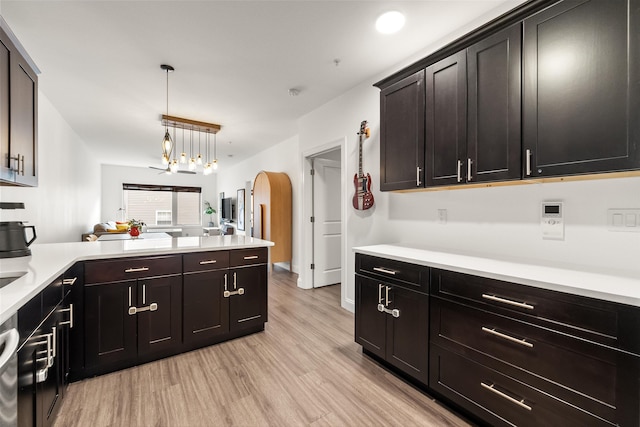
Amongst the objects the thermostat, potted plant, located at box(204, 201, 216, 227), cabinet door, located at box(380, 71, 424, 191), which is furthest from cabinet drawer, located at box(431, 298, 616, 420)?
potted plant, located at box(204, 201, 216, 227)

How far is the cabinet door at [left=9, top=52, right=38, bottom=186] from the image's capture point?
1795mm

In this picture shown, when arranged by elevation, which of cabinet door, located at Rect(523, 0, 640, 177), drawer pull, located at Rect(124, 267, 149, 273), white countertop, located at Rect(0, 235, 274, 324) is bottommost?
drawer pull, located at Rect(124, 267, 149, 273)

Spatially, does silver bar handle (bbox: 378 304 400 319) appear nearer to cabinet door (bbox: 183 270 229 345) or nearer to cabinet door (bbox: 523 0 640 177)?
cabinet door (bbox: 523 0 640 177)

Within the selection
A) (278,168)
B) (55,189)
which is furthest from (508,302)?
(55,189)

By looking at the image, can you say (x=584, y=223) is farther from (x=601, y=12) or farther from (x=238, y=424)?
(x=238, y=424)

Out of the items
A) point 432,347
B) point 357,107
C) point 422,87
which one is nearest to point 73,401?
point 432,347

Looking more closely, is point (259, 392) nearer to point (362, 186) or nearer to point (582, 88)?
point (362, 186)

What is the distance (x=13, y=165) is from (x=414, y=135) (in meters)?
2.82

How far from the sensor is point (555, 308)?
1.25m

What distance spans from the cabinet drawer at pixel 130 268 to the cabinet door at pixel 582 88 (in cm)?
264

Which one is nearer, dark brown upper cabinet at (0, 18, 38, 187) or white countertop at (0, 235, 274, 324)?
white countertop at (0, 235, 274, 324)

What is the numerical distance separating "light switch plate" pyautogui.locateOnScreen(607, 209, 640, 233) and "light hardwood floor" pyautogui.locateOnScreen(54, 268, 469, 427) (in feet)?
4.63

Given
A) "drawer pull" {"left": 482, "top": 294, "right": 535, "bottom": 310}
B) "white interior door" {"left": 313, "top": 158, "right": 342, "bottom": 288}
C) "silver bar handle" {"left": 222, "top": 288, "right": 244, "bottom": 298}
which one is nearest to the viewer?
"drawer pull" {"left": 482, "top": 294, "right": 535, "bottom": 310}

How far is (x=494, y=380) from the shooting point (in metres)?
1.46
